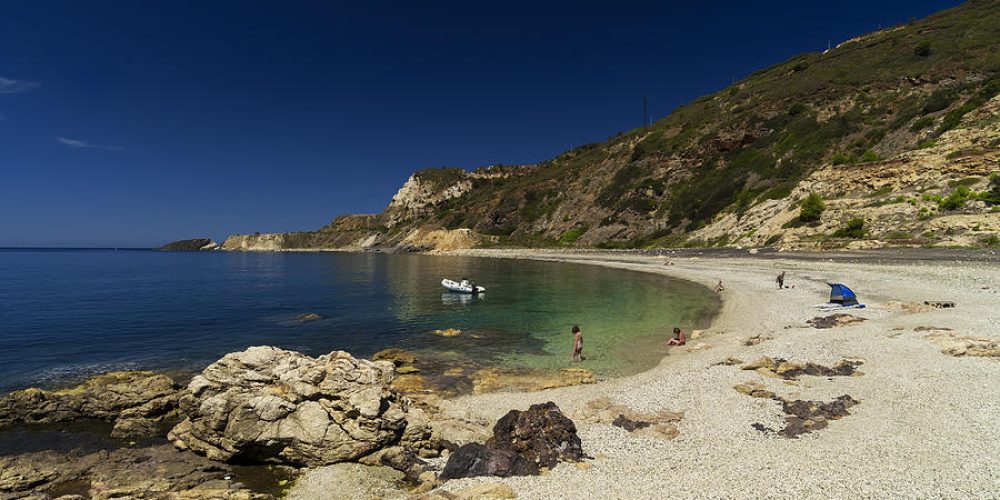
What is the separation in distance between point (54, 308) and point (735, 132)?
10545 centimetres

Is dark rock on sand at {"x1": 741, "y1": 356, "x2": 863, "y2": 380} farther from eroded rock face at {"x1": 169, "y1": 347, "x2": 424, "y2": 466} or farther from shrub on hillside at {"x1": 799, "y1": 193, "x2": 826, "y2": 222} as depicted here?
shrub on hillside at {"x1": 799, "y1": 193, "x2": 826, "y2": 222}

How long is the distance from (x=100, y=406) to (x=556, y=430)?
1220cm

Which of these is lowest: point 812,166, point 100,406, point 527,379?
point 527,379

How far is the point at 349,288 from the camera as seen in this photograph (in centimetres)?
4747

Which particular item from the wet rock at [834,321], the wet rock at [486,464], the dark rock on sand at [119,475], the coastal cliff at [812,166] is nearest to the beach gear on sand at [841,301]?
the wet rock at [834,321]

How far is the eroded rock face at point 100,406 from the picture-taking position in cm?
1155

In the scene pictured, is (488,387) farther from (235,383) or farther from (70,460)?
(70,460)

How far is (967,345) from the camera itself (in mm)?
13172

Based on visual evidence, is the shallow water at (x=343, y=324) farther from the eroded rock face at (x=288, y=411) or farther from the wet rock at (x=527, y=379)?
the eroded rock face at (x=288, y=411)

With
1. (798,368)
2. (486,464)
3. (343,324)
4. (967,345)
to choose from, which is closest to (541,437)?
(486,464)

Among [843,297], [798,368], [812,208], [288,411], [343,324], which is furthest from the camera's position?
[812,208]

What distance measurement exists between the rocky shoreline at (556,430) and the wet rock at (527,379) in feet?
0.80

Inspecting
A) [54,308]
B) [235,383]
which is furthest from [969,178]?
[54,308]

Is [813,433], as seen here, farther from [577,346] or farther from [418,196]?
[418,196]
